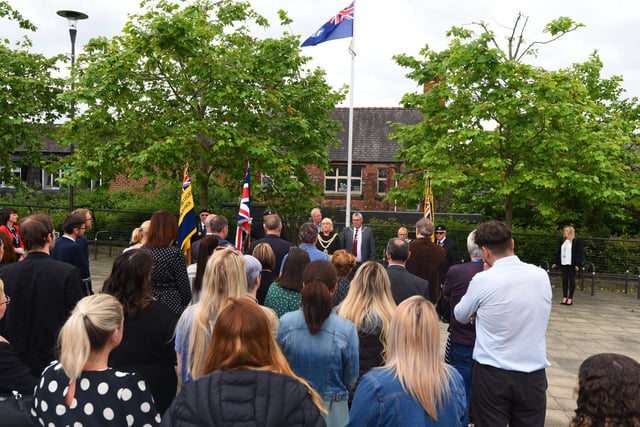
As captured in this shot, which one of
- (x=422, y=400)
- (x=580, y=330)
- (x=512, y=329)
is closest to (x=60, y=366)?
(x=422, y=400)

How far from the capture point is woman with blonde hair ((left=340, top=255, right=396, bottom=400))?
12.8 ft

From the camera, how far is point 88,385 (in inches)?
97.7

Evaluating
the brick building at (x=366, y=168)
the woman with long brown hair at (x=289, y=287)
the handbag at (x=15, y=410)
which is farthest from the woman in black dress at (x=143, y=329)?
the brick building at (x=366, y=168)

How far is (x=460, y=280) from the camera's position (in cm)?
491

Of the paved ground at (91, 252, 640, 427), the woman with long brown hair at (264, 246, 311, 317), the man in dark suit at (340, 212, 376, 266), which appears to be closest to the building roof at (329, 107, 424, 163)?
the paved ground at (91, 252, 640, 427)

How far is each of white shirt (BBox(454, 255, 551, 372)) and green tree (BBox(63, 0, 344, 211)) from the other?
425 inches

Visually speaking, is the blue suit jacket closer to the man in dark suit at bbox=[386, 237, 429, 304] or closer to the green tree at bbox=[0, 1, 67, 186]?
the man in dark suit at bbox=[386, 237, 429, 304]

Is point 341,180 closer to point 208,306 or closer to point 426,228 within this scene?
point 426,228

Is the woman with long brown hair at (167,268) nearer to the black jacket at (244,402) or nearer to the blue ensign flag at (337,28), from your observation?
the black jacket at (244,402)

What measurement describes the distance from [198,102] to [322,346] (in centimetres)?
1363

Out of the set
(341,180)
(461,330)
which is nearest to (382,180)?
(341,180)

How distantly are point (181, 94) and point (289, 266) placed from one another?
12421mm

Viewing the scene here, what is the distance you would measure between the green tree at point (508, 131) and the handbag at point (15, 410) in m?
11.9

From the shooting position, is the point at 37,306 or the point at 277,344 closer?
the point at 277,344
